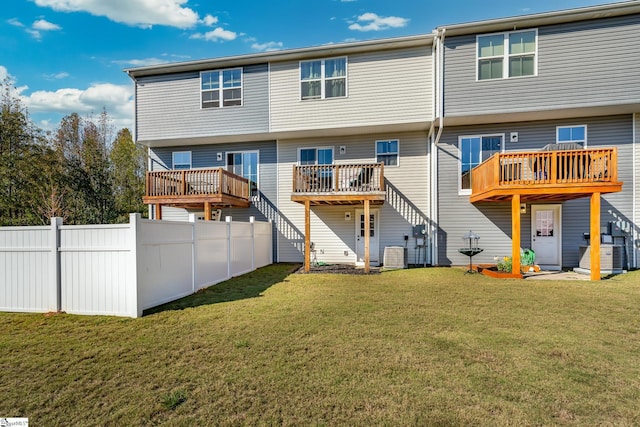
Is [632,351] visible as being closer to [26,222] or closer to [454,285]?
[454,285]

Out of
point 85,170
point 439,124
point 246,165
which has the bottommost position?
point 246,165

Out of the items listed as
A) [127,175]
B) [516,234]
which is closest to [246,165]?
[516,234]

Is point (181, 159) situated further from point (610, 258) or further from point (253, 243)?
point (610, 258)

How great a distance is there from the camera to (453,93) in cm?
1027

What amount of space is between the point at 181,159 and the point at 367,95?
8357 millimetres

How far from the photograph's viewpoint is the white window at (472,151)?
35.9 ft

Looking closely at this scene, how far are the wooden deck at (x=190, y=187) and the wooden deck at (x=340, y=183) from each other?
2748 millimetres

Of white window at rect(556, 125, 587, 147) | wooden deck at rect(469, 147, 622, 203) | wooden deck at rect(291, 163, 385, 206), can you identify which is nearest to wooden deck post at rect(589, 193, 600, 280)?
wooden deck at rect(469, 147, 622, 203)

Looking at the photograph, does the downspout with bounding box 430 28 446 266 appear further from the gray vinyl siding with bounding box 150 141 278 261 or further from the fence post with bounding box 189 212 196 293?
the fence post with bounding box 189 212 196 293

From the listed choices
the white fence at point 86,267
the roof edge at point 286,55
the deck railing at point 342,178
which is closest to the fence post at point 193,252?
the white fence at point 86,267

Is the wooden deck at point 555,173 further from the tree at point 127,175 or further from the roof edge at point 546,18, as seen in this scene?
the tree at point 127,175

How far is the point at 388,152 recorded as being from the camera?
1192cm

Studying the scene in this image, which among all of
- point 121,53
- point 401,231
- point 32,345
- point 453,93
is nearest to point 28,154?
point 121,53

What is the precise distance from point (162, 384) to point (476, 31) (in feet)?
40.0
